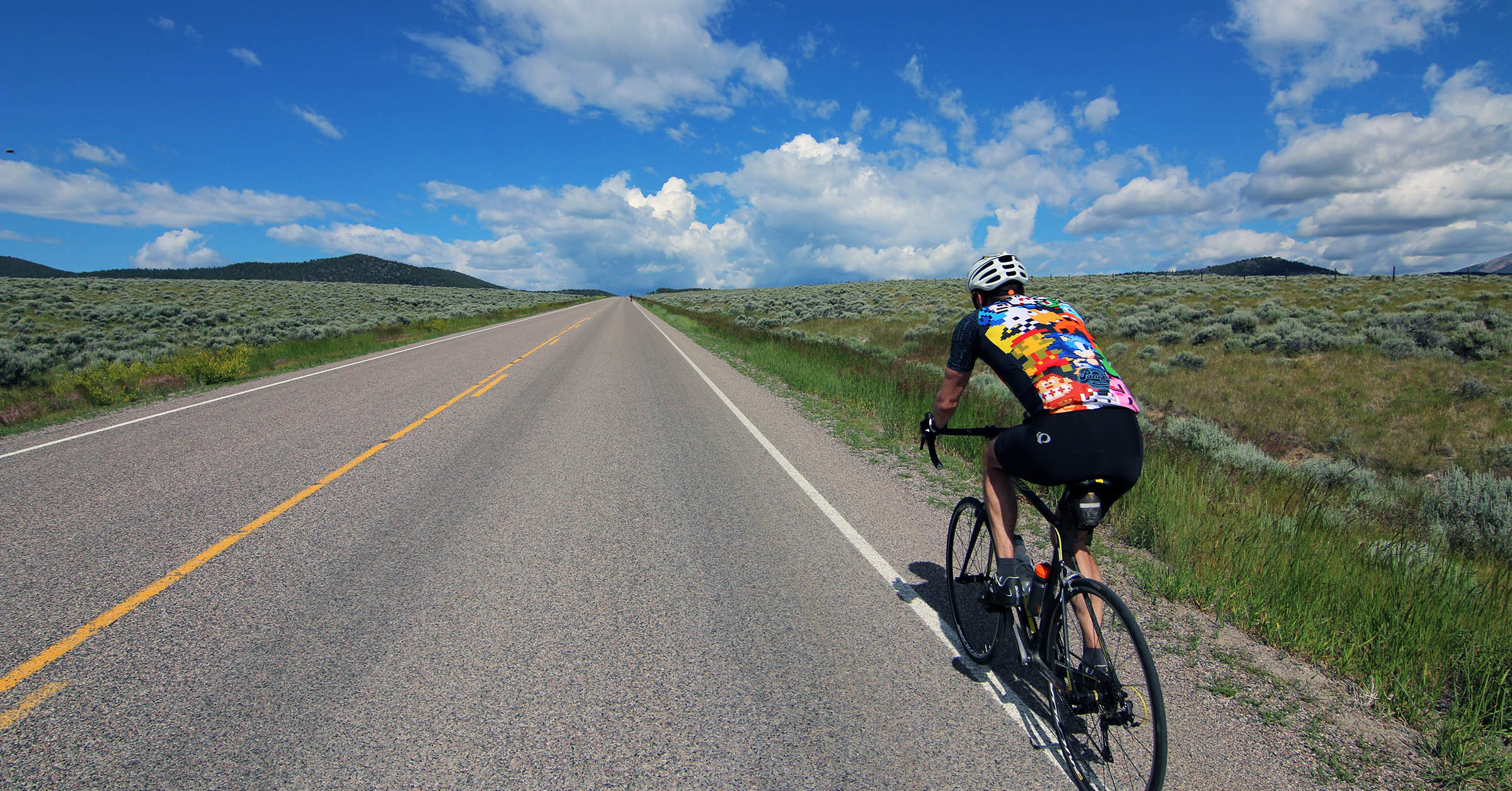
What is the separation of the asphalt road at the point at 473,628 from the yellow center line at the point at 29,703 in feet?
0.04

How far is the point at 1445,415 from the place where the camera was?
36.5 ft

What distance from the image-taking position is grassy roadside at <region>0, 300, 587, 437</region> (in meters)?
10.7

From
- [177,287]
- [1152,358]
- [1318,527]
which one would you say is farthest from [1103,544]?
[177,287]

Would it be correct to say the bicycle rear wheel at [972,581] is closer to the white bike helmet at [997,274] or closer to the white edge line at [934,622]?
the white edge line at [934,622]

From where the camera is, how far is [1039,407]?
2838mm

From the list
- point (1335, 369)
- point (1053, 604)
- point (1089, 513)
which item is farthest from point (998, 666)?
point (1335, 369)

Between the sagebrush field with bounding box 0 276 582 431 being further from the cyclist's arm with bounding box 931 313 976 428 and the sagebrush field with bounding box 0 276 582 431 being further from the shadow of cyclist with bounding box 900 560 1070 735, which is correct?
the cyclist's arm with bounding box 931 313 976 428

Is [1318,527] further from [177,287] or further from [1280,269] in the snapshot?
[1280,269]

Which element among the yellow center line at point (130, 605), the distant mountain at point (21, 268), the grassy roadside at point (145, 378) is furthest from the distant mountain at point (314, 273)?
the yellow center line at point (130, 605)

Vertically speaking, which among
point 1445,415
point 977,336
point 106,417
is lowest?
point 1445,415

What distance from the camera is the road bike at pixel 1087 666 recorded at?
2479 mm

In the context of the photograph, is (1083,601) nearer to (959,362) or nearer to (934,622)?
(959,362)

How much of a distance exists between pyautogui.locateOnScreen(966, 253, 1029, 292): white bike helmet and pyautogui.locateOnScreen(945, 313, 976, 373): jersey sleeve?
19 centimetres

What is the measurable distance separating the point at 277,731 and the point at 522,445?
18.2 ft
